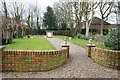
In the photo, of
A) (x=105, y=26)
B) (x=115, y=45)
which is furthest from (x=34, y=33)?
(x=115, y=45)

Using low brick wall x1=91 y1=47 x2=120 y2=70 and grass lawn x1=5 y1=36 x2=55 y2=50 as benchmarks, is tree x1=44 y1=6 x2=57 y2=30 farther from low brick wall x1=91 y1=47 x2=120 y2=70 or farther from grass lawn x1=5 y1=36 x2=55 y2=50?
low brick wall x1=91 y1=47 x2=120 y2=70

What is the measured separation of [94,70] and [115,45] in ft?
6.89

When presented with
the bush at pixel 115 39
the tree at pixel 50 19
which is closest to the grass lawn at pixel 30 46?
the bush at pixel 115 39

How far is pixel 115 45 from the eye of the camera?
22.4 ft

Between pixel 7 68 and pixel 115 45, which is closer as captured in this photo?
pixel 7 68

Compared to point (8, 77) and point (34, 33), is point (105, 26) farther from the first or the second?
point (8, 77)

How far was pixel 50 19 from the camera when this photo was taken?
38531mm

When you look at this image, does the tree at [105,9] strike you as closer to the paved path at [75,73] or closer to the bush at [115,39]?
the bush at [115,39]

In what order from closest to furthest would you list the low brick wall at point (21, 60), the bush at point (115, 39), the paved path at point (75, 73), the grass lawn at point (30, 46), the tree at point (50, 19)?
the paved path at point (75, 73) < the low brick wall at point (21, 60) < the bush at point (115, 39) < the grass lawn at point (30, 46) < the tree at point (50, 19)

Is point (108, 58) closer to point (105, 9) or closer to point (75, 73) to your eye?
point (75, 73)

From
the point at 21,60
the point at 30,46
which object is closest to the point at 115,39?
the point at 21,60

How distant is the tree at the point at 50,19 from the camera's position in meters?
38.4

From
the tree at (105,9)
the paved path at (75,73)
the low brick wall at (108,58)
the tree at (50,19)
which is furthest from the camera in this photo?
the tree at (50,19)

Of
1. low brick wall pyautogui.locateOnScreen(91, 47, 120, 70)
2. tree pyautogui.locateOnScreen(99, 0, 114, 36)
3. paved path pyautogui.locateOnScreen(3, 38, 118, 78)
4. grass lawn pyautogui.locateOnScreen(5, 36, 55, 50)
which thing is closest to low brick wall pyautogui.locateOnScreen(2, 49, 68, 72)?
paved path pyautogui.locateOnScreen(3, 38, 118, 78)
